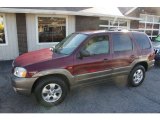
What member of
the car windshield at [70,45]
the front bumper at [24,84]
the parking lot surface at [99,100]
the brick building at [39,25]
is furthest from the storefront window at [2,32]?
the front bumper at [24,84]

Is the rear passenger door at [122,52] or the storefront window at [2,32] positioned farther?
the storefront window at [2,32]

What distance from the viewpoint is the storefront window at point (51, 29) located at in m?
9.25

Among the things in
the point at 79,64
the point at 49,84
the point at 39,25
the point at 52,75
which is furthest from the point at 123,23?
the point at 49,84

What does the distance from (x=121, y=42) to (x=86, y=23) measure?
5874 mm

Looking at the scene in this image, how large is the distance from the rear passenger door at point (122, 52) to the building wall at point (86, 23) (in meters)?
5.46

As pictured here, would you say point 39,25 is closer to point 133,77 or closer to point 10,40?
point 10,40

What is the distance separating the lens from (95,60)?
4.30 metres

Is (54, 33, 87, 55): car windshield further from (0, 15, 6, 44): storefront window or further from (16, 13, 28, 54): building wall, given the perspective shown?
(0, 15, 6, 44): storefront window

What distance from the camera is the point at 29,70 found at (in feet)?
12.0

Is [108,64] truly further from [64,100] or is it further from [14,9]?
[14,9]

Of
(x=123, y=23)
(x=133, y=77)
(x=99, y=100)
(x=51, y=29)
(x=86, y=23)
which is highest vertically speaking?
(x=123, y=23)

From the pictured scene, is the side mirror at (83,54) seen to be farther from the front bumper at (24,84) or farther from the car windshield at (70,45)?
the front bumper at (24,84)

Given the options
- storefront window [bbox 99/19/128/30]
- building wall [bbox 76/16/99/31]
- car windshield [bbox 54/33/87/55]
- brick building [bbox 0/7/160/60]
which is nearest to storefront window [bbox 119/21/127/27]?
storefront window [bbox 99/19/128/30]

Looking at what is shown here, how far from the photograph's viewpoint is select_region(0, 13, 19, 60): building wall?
27.6 ft
